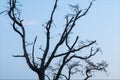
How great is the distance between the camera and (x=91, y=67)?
2519cm

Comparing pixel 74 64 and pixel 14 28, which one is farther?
pixel 74 64

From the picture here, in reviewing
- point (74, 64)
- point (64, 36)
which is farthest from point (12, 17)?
point (74, 64)

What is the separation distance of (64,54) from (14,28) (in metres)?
3.58

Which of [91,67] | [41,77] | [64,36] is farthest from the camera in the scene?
[91,67]

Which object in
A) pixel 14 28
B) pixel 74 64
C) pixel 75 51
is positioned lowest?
pixel 74 64

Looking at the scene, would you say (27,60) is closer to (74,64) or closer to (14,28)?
(14,28)

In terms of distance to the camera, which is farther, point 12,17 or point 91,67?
point 91,67

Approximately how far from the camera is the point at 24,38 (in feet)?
73.4

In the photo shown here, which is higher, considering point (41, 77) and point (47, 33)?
point (47, 33)

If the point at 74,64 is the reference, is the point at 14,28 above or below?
above

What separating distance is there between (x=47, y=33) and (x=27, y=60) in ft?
7.21

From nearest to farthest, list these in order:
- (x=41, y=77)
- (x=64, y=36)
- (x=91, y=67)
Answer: (x=41, y=77), (x=64, y=36), (x=91, y=67)

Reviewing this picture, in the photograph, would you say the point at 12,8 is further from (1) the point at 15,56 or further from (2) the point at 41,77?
(2) the point at 41,77

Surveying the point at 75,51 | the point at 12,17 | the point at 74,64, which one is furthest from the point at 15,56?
the point at 74,64
